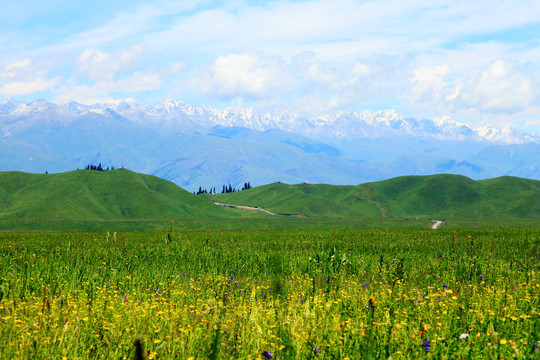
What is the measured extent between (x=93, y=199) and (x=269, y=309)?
539ft

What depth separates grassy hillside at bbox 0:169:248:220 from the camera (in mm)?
143250

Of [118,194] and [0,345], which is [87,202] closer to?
[118,194]

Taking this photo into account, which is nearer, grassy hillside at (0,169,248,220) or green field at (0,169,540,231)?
green field at (0,169,540,231)

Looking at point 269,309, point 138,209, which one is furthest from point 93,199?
point 269,309

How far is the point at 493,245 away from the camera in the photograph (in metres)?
24.0

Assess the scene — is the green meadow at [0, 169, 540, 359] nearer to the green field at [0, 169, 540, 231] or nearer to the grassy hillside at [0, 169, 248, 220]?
the green field at [0, 169, 540, 231]

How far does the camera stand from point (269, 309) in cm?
1012

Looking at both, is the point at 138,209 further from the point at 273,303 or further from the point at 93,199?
the point at 273,303

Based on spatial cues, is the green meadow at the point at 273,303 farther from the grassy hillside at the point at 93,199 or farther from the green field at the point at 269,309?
the grassy hillside at the point at 93,199

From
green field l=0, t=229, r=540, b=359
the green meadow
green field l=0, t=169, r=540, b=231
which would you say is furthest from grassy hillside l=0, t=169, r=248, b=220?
green field l=0, t=229, r=540, b=359

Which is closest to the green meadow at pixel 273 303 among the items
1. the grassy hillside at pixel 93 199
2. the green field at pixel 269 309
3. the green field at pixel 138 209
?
the green field at pixel 269 309

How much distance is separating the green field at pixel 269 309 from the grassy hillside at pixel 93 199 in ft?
433

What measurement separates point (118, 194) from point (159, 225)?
64.3 meters

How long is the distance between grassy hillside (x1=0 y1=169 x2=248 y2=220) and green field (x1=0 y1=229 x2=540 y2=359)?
131914mm
